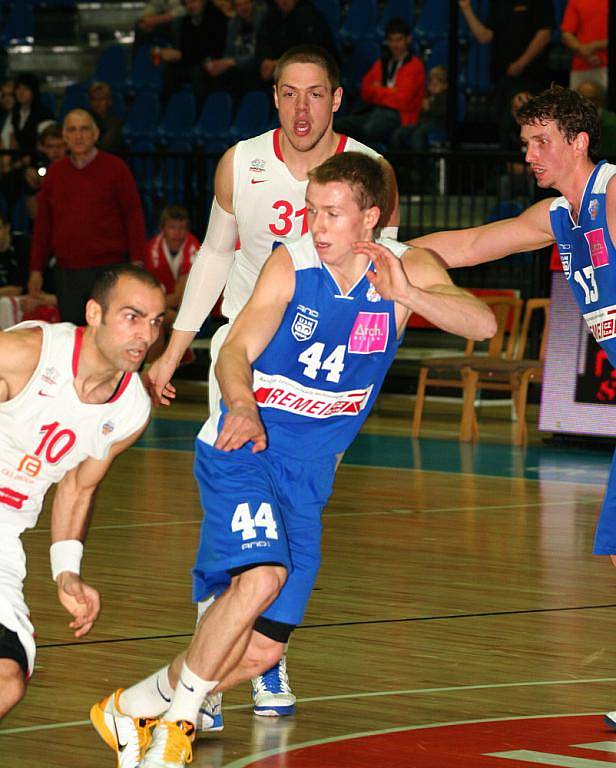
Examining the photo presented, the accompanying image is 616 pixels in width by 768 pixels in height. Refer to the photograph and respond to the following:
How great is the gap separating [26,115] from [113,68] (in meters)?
2.57

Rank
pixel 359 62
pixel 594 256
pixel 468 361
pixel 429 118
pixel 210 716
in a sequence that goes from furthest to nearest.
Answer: pixel 359 62
pixel 429 118
pixel 468 361
pixel 594 256
pixel 210 716

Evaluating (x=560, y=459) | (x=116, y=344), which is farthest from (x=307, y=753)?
(x=560, y=459)

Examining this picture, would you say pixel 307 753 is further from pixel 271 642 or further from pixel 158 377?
pixel 158 377

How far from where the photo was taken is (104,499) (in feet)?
34.2

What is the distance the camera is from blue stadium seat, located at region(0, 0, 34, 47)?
2225 centimetres

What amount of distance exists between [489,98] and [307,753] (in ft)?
43.4

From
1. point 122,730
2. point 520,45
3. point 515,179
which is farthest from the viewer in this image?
point 520,45

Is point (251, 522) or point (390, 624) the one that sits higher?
point (251, 522)

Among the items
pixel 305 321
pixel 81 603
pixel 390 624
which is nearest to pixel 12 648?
pixel 81 603

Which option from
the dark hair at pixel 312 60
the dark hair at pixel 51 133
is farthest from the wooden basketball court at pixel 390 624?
the dark hair at pixel 51 133

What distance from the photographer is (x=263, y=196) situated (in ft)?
20.0

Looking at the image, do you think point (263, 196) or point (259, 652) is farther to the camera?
point (263, 196)

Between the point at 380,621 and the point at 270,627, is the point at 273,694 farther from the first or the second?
the point at 380,621

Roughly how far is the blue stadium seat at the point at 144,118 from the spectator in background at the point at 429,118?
361 cm
